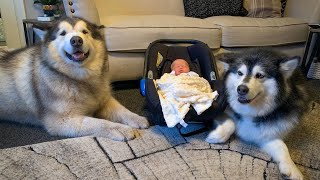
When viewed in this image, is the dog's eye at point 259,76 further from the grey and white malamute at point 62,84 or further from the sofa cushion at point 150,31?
the sofa cushion at point 150,31

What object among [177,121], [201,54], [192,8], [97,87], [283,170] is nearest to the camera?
[283,170]

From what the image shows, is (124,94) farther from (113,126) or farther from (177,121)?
(177,121)

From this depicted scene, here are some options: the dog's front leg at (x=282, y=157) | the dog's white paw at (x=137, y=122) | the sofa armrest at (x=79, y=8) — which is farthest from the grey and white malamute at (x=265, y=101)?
the sofa armrest at (x=79, y=8)

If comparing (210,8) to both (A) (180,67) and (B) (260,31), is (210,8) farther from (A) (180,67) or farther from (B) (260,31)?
(A) (180,67)

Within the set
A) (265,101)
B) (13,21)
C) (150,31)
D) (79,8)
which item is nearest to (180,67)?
(150,31)

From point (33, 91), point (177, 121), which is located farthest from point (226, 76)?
point (33, 91)

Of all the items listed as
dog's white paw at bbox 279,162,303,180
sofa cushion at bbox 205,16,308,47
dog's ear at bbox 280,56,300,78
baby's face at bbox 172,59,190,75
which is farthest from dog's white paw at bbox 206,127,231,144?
sofa cushion at bbox 205,16,308,47

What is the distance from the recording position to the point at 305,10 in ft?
9.64

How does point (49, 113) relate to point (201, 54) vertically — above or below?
below

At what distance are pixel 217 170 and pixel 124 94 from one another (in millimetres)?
1152

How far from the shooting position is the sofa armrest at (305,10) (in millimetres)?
2824

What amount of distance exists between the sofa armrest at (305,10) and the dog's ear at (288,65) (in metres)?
1.99

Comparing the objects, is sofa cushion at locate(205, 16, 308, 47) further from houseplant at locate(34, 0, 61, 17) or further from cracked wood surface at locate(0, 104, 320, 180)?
houseplant at locate(34, 0, 61, 17)

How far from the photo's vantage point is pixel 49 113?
1528 millimetres
